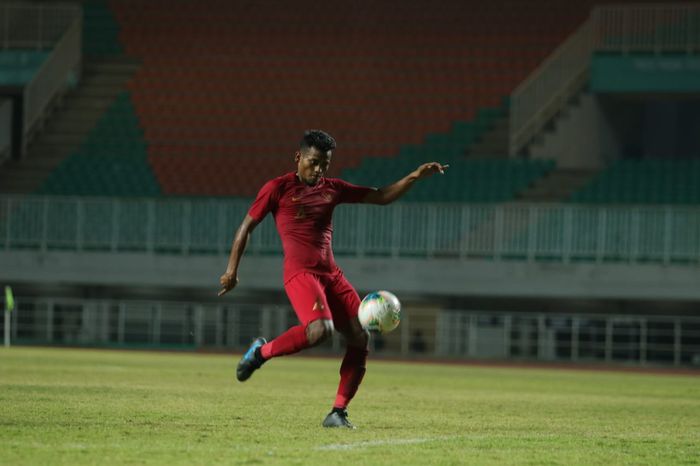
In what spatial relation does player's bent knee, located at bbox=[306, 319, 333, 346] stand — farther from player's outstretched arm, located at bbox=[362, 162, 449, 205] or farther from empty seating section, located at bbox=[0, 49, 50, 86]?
empty seating section, located at bbox=[0, 49, 50, 86]

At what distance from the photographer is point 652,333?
31.7 m

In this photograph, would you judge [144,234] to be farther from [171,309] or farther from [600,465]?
[600,465]

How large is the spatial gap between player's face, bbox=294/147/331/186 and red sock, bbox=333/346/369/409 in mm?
1318

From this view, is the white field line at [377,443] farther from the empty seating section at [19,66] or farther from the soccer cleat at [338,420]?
the empty seating section at [19,66]

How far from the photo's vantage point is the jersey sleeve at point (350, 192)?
10438 millimetres

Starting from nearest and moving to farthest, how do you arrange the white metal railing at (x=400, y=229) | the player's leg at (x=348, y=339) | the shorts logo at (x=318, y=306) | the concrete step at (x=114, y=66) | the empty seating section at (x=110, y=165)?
the shorts logo at (x=318, y=306), the player's leg at (x=348, y=339), the white metal railing at (x=400, y=229), the empty seating section at (x=110, y=165), the concrete step at (x=114, y=66)

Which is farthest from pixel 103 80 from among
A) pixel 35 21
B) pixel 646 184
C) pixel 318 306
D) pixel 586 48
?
pixel 318 306

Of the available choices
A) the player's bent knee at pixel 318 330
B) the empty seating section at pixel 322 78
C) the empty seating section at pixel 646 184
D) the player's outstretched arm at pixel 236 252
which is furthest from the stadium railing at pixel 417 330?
the player's bent knee at pixel 318 330

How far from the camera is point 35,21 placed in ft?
135

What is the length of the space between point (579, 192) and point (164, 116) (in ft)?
39.8

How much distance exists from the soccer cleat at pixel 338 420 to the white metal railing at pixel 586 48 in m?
25.7

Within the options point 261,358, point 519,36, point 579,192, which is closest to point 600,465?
point 261,358

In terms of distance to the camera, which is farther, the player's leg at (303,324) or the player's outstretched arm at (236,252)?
the player's outstretched arm at (236,252)

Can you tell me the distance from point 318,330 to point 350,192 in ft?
3.93
